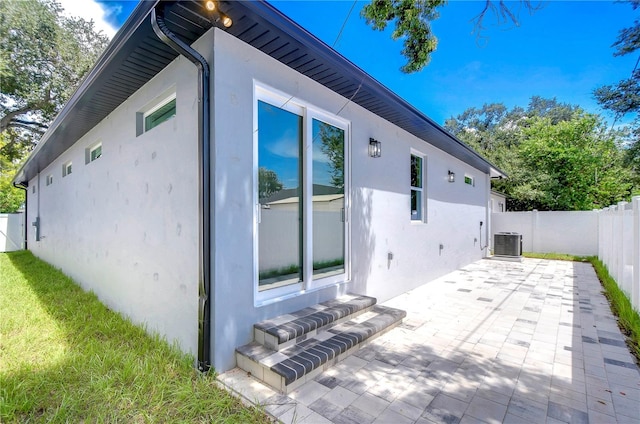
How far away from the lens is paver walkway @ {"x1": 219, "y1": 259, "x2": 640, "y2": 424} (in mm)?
2324

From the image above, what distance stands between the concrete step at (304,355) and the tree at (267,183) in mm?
1632

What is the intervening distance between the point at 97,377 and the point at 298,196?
2.66 m

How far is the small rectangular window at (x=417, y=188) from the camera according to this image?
6.65 meters

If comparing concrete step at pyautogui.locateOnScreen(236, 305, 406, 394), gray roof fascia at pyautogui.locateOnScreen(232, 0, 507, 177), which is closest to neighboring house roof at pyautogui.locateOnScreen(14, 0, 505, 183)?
gray roof fascia at pyautogui.locateOnScreen(232, 0, 507, 177)

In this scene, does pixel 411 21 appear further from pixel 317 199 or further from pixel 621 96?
pixel 621 96

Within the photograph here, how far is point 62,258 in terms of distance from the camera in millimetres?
7758

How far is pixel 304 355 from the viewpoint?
9.39ft

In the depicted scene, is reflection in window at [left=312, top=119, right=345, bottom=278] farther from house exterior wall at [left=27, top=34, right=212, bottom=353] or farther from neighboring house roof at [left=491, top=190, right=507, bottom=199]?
neighboring house roof at [left=491, top=190, right=507, bottom=199]

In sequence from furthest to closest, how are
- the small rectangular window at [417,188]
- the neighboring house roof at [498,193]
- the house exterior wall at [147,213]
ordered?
1. the neighboring house roof at [498,193]
2. the small rectangular window at [417,188]
3. the house exterior wall at [147,213]

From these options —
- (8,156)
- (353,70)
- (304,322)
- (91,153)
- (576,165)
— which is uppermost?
(8,156)

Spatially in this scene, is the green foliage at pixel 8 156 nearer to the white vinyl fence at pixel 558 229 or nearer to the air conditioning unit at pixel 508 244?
the air conditioning unit at pixel 508 244

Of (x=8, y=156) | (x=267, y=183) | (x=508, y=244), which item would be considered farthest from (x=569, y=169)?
(x=8, y=156)

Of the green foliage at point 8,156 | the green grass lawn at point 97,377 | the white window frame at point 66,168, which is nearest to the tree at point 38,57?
the green foliage at point 8,156

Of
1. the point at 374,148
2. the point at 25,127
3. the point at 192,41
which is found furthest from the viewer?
the point at 25,127
